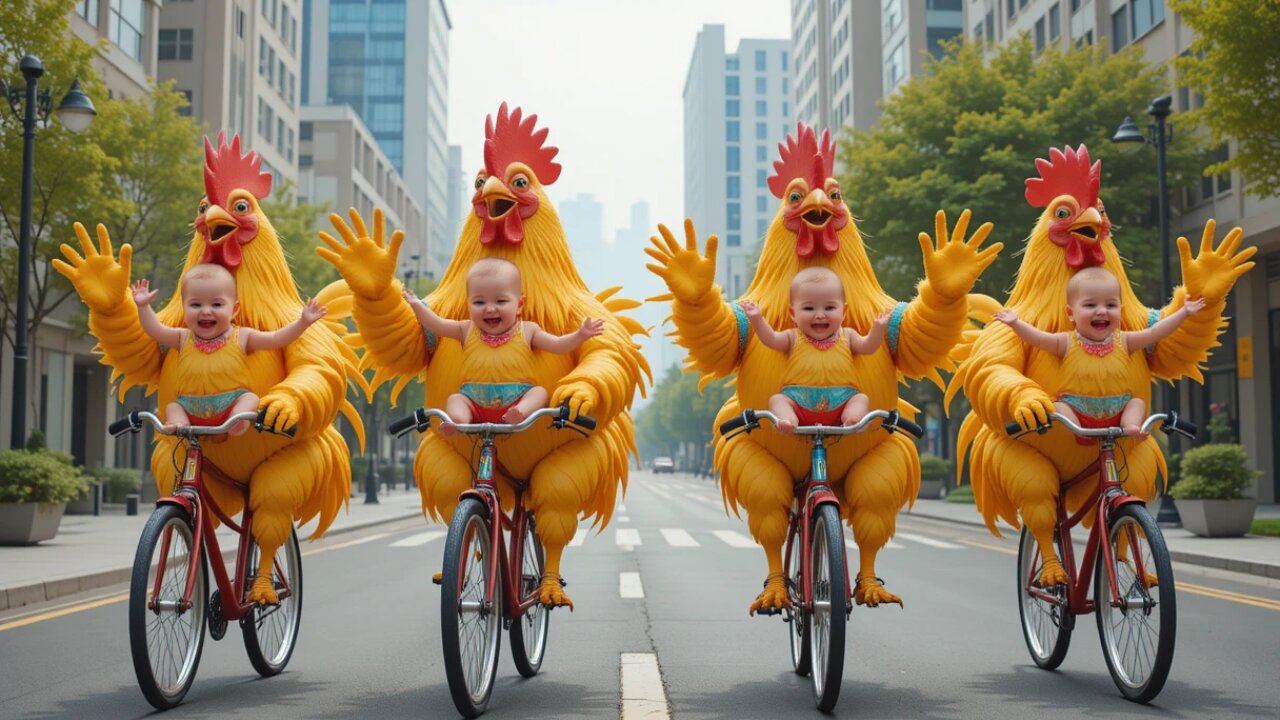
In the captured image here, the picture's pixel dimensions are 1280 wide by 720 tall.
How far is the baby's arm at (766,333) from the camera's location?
6402mm

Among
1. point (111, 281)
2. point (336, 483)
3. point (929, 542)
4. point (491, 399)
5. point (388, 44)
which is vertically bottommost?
point (929, 542)

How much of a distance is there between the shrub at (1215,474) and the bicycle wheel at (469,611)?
1516cm

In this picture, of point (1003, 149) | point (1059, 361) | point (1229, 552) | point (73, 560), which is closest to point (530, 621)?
point (1059, 361)

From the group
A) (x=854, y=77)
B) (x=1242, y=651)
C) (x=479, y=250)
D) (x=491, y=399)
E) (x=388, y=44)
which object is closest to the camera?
(x=491, y=399)

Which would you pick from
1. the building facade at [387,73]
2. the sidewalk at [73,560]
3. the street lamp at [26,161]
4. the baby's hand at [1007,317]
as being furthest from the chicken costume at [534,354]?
the building facade at [387,73]

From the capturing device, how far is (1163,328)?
22.1ft

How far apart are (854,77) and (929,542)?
51.3 metres

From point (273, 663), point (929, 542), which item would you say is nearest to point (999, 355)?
point (273, 663)

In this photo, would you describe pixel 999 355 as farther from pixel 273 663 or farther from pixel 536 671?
pixel 273 663

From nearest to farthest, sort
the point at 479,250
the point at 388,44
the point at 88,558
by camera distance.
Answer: the point at 479,250, the point at 88,558, the point at 388,44

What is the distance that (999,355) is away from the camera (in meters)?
6.94

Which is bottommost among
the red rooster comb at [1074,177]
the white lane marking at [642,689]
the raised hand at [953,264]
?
the white lane marking at [642,689]

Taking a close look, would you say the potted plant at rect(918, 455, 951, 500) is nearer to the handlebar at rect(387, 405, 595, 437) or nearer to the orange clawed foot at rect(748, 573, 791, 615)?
the orange clawed foot at rect(748, 573, 791, 615)

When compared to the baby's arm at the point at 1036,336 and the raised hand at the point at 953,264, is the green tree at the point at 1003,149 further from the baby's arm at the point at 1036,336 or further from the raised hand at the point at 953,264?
the raised hand at the point at 953,264
